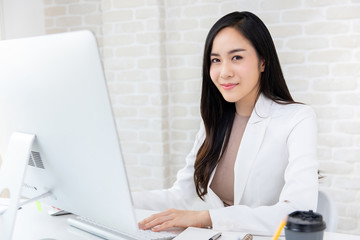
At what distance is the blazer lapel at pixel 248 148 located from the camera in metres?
1.53

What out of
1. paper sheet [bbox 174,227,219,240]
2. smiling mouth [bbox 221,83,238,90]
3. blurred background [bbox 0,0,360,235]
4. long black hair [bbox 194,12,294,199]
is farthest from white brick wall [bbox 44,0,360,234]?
paper sheet [bbox 174,227,219,240]

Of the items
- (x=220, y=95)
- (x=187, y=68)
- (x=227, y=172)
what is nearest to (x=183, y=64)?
(x=187, y=68)

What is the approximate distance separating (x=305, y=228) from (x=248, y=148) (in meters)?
0.78

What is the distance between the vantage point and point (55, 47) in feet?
2.63

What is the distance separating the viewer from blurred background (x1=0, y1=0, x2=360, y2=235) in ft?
7.36

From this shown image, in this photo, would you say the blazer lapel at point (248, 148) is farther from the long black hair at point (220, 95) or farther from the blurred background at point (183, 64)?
the blurred background at point (183, 64)

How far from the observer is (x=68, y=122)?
2.74ft

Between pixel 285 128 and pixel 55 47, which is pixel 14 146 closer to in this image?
pixel 55 47

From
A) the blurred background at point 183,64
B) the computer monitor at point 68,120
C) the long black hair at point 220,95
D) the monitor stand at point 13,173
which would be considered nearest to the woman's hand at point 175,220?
the computer monitor at point 68,120

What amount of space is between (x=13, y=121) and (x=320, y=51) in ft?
5.83

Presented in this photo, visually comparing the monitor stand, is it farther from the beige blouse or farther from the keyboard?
the beige blouse

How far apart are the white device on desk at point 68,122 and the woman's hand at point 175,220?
24 centimetres

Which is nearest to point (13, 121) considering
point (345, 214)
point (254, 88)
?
point (254, 88)

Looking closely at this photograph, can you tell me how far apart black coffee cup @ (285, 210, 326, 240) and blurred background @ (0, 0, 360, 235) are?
1.59m
